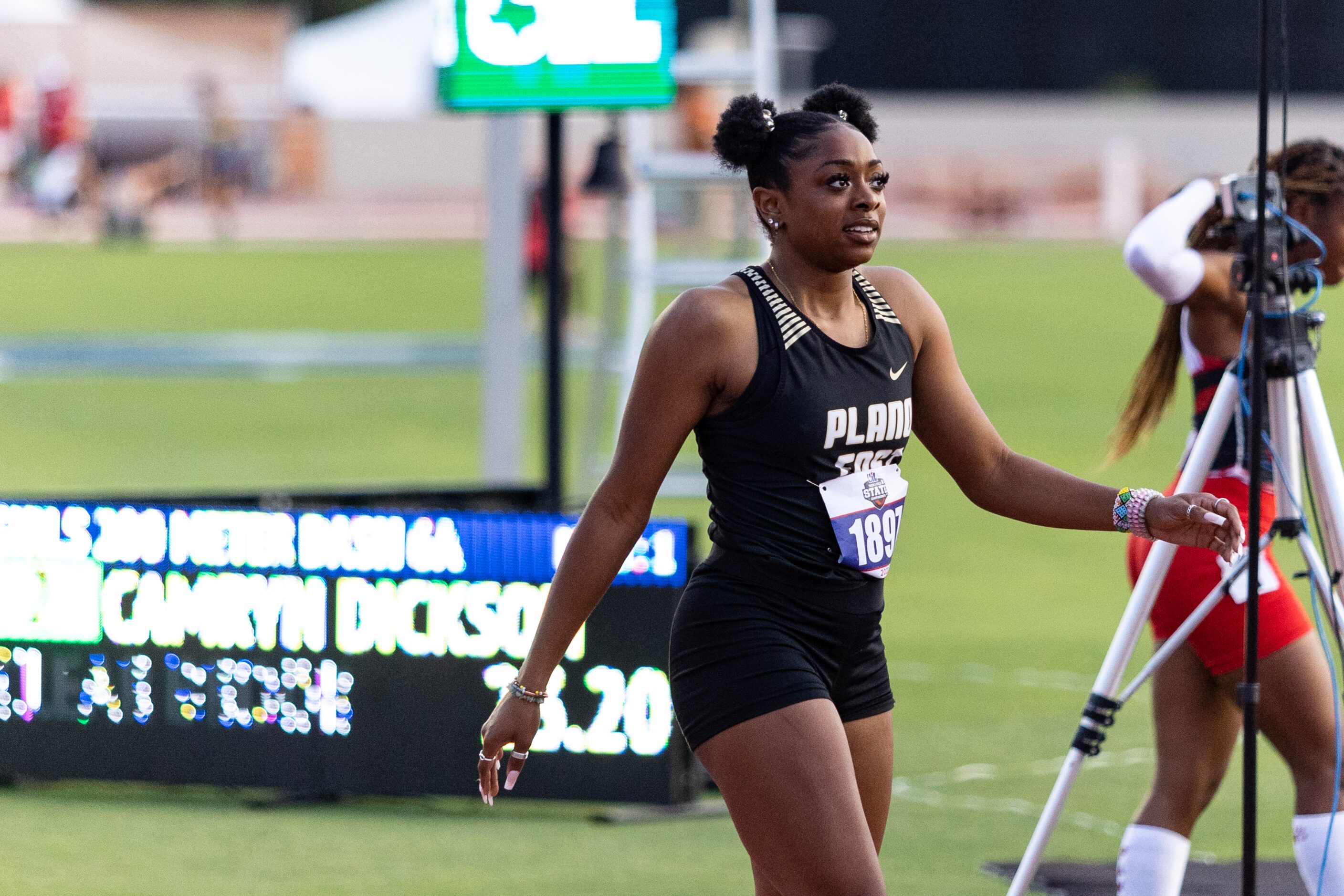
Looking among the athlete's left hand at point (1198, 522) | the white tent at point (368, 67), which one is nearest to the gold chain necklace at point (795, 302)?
the athlete's left hand at point (1198, 522)

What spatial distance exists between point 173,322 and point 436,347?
3.96 m

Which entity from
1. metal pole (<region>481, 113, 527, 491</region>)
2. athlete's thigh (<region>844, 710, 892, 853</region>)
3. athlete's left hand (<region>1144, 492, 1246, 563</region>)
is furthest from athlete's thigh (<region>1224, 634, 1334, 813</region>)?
metal pole (<region>481, 113, 527, 491</region>)

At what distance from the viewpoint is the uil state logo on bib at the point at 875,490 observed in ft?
11.5

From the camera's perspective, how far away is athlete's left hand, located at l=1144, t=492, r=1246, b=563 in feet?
11.4

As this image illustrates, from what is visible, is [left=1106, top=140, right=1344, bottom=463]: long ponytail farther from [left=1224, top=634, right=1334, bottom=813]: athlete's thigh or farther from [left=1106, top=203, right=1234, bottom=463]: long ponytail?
[left=1224, top=634, right=1334, bottom=813]: athlete's thigh

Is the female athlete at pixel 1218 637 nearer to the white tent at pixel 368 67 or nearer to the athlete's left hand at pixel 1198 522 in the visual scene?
the athlete's left hand at pixel 1198 522

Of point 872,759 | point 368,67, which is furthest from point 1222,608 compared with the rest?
point 368,67

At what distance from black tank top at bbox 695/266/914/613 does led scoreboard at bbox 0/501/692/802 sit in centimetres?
230

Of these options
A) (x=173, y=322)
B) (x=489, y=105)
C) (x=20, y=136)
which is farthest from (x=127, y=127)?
(x=489, y=105)

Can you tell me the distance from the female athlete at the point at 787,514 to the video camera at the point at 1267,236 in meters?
0.73

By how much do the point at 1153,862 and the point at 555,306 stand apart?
3092mm

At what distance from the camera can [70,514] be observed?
6.09 meters

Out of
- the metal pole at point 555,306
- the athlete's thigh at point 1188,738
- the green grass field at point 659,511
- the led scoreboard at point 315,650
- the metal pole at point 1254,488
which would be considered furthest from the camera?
the metal pole at point 555,306

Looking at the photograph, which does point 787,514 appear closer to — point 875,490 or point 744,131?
point 875,490
